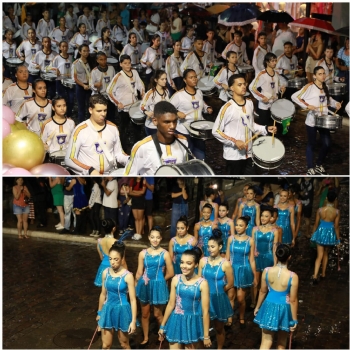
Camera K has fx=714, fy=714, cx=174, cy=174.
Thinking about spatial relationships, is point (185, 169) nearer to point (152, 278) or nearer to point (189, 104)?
point (152, 278)

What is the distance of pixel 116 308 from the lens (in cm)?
558

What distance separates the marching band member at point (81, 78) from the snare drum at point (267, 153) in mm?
4146

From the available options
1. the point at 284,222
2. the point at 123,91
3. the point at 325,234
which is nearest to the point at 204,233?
the point at 284,222

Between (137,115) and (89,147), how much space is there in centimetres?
296

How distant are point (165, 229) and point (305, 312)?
260cm

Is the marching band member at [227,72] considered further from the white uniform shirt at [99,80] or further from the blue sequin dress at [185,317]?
the blue sequin dress at [185,317]

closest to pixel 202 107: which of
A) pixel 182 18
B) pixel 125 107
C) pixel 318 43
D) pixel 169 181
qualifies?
pixel 169 181

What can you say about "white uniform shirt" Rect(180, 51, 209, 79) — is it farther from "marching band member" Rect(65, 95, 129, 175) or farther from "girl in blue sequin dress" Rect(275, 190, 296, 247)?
"marching band member" Rect(65, 95, 129, 175)

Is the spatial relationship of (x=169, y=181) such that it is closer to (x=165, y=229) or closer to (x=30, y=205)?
(x=165, y=229)


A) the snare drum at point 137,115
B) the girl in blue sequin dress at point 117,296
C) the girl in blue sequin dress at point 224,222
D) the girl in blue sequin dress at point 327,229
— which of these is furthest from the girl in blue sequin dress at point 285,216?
the girl in blue sequin dress at point 117,296

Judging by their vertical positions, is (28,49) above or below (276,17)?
below

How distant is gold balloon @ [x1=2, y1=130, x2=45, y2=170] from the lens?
4945 millimetres

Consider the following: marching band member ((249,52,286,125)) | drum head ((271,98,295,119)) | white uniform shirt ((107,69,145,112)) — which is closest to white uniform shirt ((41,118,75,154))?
white uniform shirt ((107,69,145,112))

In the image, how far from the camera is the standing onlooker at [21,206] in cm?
784
